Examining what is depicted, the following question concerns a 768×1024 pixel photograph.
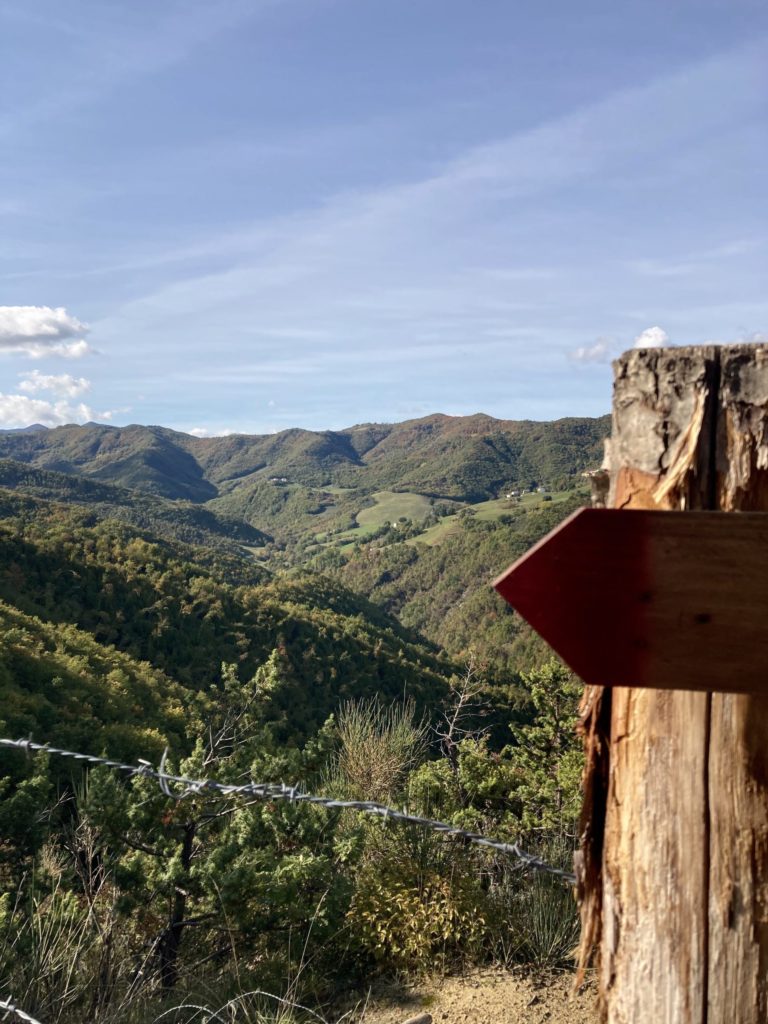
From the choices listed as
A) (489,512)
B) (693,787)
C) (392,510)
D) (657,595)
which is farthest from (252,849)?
(392,510)

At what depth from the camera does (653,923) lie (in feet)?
3.21

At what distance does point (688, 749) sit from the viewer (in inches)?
38.3

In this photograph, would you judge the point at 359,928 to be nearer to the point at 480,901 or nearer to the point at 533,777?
the point at 480,901

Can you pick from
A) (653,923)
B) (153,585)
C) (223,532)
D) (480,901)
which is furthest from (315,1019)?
(223,532)


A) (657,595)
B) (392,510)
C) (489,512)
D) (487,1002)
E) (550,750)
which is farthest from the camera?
(392,510)

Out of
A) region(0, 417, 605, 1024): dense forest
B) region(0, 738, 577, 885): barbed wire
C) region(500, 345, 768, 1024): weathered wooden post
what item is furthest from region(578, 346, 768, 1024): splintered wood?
region(0, 417, 605, 1024): dense forest

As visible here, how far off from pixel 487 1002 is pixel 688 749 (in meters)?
2.35

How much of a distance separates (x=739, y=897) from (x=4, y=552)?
1048 inches

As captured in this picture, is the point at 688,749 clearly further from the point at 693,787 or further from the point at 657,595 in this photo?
the point at 657,595

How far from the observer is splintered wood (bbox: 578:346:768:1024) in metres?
0.95

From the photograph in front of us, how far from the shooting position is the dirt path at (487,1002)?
2646 millimetres

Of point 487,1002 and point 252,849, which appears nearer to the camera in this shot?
point 487,1002

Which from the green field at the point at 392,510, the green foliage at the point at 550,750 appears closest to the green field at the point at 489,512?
the green field at the point at 392,510

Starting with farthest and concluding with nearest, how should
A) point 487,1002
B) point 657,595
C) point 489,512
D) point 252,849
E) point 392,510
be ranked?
point 392,510, point 489,512, point 252,849, point 487,1002, point 657,595
